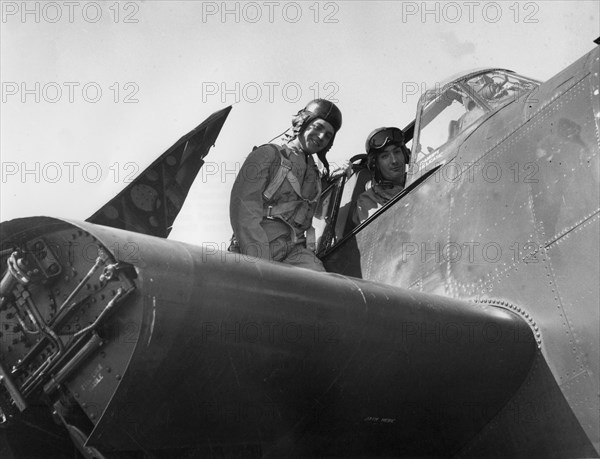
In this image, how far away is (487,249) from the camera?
4566mm

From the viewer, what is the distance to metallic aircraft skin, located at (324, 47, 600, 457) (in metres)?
3.84

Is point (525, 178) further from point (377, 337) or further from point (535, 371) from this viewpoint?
point (377, 337)

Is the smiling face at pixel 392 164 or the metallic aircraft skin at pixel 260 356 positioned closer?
the metallic aircraft skin at pixel 260 356

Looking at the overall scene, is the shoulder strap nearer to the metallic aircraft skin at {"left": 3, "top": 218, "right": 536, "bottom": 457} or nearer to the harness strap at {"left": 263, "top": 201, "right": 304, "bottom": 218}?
the harness strap at {"left": 263, "top": 201, "right": 304, "bottom": 218}

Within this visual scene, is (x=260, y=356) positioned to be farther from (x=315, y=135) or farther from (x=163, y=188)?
(x=163, y=188)

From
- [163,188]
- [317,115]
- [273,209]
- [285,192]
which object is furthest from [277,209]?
[163,188]

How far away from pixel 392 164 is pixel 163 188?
2.22 meters

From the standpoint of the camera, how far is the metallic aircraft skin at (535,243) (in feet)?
12.6

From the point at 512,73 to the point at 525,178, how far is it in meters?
2.45

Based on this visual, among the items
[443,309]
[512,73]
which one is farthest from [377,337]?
[512,73]

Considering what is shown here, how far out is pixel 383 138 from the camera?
7.46 metres

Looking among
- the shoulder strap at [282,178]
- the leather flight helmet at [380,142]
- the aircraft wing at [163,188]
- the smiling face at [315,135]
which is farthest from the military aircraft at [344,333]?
the aircraft wing at [163,188]

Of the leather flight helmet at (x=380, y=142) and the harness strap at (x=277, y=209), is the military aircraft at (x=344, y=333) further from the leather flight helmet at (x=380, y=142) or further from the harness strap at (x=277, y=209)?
the leather flight helmet at (x=380, y=142)

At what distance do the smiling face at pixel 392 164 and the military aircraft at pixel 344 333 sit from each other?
218cm
